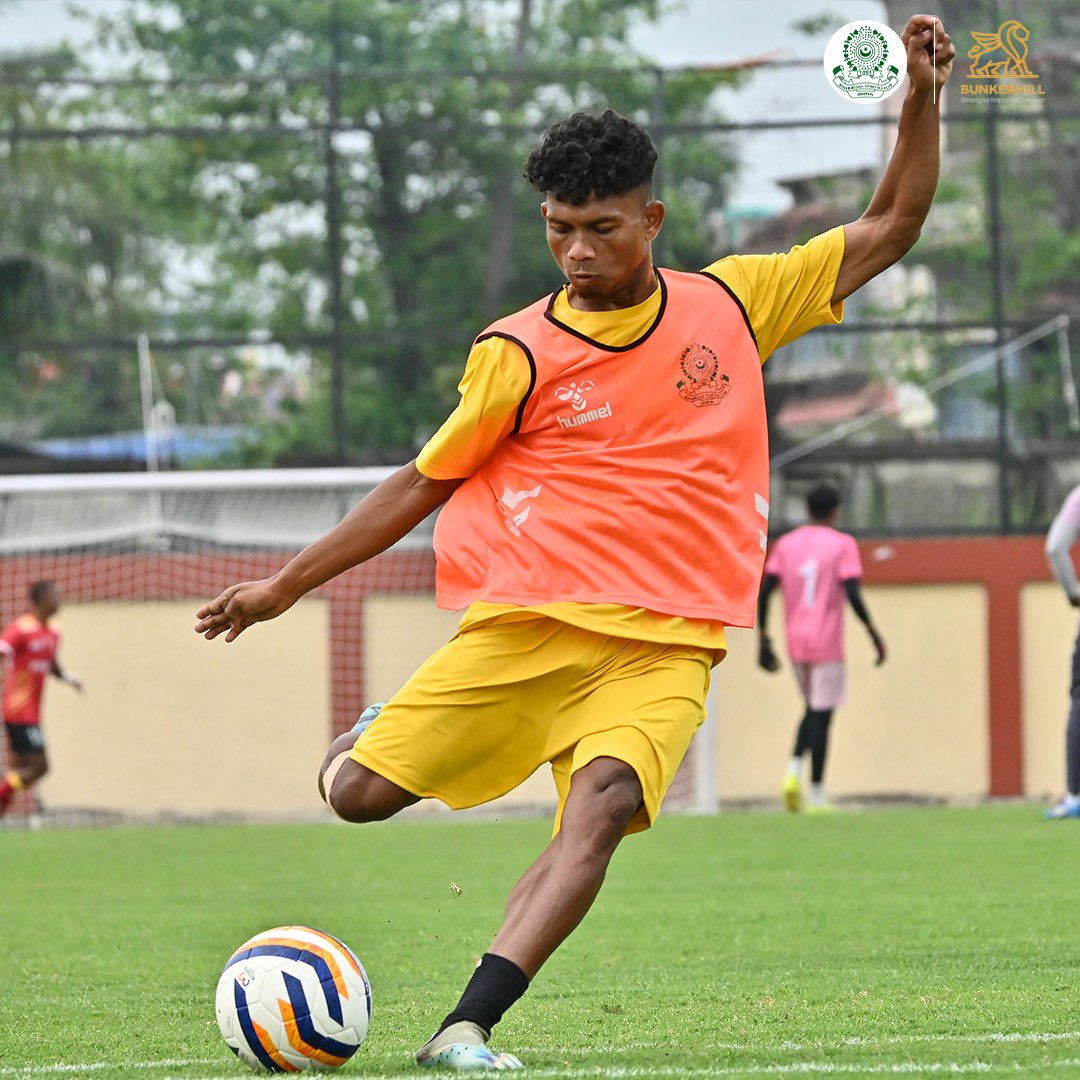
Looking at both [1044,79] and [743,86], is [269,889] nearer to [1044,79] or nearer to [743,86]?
[743,86]

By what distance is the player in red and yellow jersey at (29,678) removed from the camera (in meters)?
15.6

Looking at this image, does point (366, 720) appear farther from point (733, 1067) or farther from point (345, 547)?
point (733, 1067)

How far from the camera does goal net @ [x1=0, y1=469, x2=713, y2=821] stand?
16.6 m

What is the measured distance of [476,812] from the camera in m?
16.1

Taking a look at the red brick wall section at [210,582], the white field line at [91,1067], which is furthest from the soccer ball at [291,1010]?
the red brick wall section at [210,582]

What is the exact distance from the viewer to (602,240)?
4.64 meters

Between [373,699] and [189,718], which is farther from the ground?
[373,699]

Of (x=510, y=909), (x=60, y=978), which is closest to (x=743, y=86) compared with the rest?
(x=60, y=978)

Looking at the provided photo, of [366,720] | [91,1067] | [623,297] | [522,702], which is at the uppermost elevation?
[623,297]

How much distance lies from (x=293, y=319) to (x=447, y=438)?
1365 cm

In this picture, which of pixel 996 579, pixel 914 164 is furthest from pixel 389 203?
pixel 914 164

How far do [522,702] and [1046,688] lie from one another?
1244 cm

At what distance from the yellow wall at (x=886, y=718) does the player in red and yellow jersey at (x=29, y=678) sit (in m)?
5.20

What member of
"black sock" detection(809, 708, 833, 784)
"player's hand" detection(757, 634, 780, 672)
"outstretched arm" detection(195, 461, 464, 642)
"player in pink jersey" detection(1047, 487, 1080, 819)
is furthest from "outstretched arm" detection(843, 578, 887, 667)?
"outstretched arm" detection(195, 461, 464, 642)
